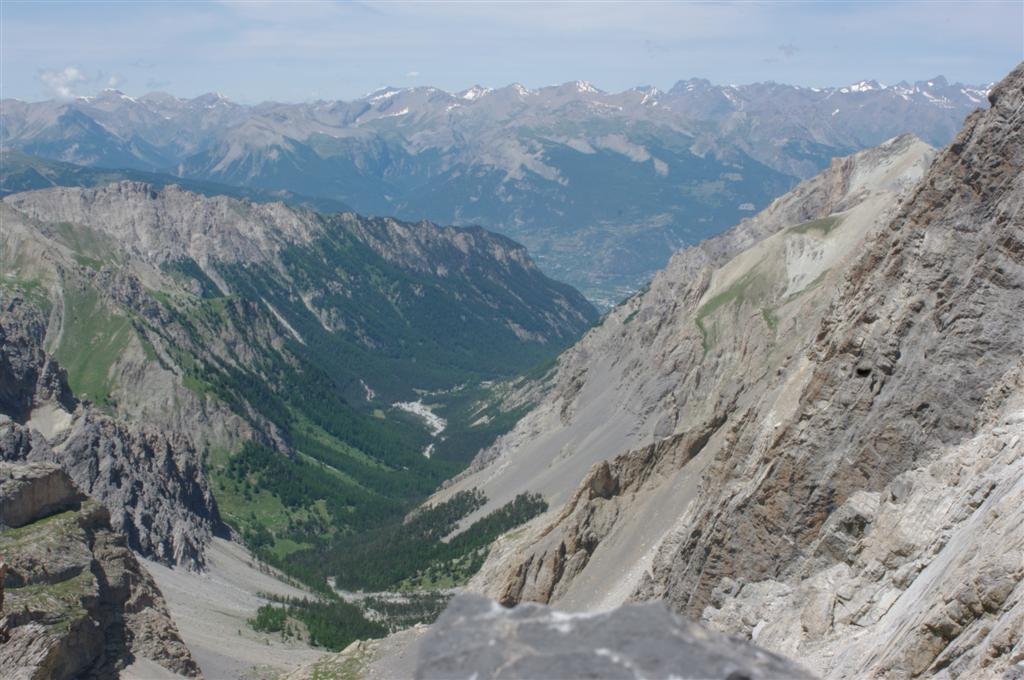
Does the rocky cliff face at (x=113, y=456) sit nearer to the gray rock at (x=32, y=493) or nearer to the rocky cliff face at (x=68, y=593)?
the gray rock at (x=32, y=493)

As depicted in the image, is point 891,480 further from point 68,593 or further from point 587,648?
point 68,593

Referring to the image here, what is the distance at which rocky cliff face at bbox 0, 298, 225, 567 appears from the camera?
136 metres

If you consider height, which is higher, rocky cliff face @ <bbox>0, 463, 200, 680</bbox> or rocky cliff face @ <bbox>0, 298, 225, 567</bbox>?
rocky cliff face @ <bbox>0, 463, 200, 680</bbox>

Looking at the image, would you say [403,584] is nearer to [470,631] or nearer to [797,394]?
[797,394]

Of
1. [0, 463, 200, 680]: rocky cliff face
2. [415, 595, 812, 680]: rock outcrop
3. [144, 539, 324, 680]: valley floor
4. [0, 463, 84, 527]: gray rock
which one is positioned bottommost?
[144, 539, 324, 680]: valley floor

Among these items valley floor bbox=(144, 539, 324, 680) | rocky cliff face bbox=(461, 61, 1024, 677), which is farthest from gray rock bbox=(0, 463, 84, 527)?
rocky cliff face bbox=(461, 61, 1024, 677)

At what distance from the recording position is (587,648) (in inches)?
535

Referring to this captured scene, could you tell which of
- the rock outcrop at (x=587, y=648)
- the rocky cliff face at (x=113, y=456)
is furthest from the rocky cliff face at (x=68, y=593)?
the rock outcrop at (x=587, y=648)

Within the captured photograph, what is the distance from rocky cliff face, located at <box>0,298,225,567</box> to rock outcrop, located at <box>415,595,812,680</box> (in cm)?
12132

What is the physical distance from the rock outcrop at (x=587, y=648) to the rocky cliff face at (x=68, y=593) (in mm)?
59878

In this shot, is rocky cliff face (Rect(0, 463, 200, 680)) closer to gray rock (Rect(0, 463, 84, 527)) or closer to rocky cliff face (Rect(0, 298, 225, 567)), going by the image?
gray rock (Rect(0, 463, 84, 527))

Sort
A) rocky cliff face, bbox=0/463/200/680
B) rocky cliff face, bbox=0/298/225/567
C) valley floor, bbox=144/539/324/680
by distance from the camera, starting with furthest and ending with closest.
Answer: rocky cliff face, bbox=0/298/225/567 → valley floor, bbox=144/539/324/680 → rocky cliff face, bbox=0/463/200/680

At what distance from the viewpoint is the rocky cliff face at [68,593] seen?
7025 centimetres

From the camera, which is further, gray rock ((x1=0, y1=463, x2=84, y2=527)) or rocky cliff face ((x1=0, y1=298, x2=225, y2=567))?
rocky cliff face ((x1=0, y1=298, x2=225, y2=567))
